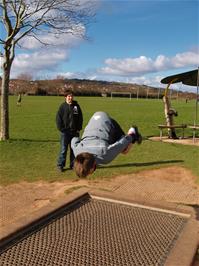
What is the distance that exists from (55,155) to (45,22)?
494 centimetres

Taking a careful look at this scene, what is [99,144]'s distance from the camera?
14.7 ft

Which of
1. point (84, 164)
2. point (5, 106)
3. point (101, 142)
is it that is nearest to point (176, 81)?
point (5, 106)

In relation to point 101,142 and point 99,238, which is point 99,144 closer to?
point 101,142

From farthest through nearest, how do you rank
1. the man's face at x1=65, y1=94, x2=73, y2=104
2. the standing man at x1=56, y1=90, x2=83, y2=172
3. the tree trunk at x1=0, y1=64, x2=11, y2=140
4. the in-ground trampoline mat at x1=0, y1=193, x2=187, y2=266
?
1. the tree trunk at x1=0, y1=64, x2=11, y2=140
2. the standing man at x1=56, y1=90, x2=83, y2=172
3. the man's face at x1=65, y1=94, x2=73, y2=104
4. the in-ground trampoline mat at x1=0, y1=193, x2=187, y2=266

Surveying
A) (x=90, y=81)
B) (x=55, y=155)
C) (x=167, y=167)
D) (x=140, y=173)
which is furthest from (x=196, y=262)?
(x=90, y=81)

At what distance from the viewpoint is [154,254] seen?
4215 mm

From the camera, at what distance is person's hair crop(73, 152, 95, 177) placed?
4238 mm

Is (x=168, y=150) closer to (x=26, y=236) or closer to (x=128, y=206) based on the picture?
(x=128, y=206)

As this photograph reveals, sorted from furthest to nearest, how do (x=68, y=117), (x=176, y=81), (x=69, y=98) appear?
(x=176, y=81) → (x=68, y=117) → (x=69, y=98)

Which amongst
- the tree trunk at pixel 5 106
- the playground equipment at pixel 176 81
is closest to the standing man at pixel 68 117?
the tree trunk at pixel 5 106

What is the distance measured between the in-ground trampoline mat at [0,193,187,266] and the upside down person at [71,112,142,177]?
2.98 feet

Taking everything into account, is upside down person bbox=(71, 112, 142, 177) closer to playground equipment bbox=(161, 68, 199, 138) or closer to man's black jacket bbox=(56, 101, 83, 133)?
man's black jacket bbox=(56, 101, 83, 133)

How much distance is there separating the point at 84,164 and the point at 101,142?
0.41 m

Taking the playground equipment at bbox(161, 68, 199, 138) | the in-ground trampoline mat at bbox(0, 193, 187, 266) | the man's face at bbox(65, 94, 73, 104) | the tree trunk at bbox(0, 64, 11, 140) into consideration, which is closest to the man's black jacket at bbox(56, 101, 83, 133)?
the man's face at bbox(65, 94, 73, 104)
